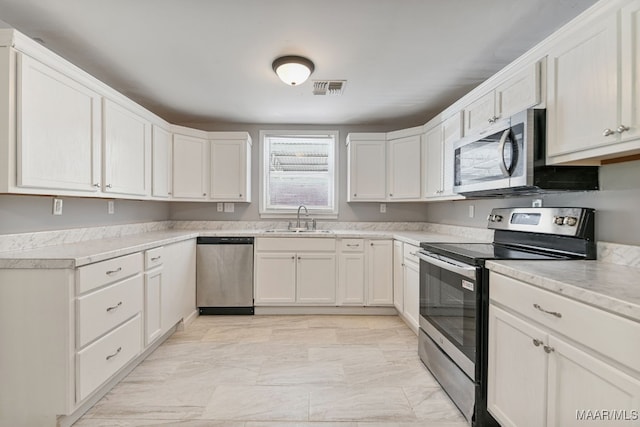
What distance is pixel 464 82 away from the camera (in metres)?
2.93

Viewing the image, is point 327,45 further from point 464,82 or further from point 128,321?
point 128,321

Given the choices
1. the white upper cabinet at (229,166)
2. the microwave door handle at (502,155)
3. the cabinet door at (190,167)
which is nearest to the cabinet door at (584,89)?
the microwave door handle at (502,155)

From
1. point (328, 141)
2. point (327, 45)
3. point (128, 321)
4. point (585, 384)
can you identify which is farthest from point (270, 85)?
point (585, 384)

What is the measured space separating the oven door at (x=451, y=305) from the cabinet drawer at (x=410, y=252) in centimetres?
39

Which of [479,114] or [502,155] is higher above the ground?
[479,114]

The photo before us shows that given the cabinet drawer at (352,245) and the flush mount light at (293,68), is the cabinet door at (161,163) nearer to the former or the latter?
the flush mount light at (293,68)

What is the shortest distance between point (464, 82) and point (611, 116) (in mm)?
1709

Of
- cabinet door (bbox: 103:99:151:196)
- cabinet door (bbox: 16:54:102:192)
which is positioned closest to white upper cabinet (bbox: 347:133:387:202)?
cabinet door (bbox: 103:99:151:196)

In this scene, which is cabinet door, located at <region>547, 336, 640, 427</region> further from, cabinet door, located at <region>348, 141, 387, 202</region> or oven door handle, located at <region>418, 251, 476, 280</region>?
cabinet door, located at <region>348, 141, 387, 202</region>

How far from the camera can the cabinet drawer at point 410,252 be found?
2.95m

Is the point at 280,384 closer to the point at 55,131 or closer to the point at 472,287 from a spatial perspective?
the point at 472,287

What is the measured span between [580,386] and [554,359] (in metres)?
0.12

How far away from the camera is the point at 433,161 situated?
3334 millimetres

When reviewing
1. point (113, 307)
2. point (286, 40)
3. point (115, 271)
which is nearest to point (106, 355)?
point (113, 307)
